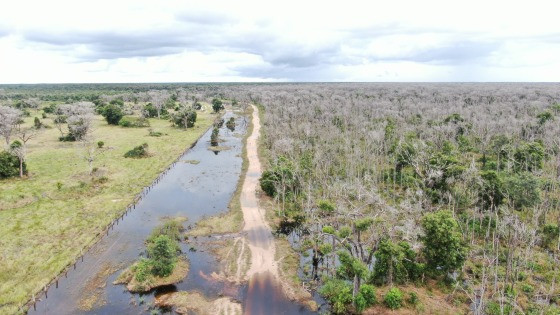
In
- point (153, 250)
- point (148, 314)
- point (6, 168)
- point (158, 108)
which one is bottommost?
point (148, 314)

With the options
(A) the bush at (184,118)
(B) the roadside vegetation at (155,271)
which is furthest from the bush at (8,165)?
(A) the bush at (184,118)

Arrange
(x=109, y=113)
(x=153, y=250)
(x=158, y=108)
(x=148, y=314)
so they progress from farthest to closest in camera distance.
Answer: (x=158, y=108) → (x=109, y=113) → (x=153, y=250) → (x=148, y=314)

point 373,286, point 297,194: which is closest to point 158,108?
point 297,194

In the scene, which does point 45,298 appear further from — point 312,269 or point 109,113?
point 109,113

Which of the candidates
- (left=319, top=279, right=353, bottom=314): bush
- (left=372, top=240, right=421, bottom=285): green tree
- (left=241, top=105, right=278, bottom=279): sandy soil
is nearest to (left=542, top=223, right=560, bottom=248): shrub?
→ (left=372, top=240, right=421, bottom=285): green tree

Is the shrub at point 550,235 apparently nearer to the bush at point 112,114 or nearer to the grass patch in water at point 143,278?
the grass patch in water at point 143,278

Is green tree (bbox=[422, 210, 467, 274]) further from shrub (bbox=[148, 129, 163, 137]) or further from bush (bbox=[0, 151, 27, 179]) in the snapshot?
shrub (bbox=[148, 129, 163, 137])

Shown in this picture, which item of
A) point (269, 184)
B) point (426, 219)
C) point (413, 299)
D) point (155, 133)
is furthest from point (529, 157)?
point (155, 133)
